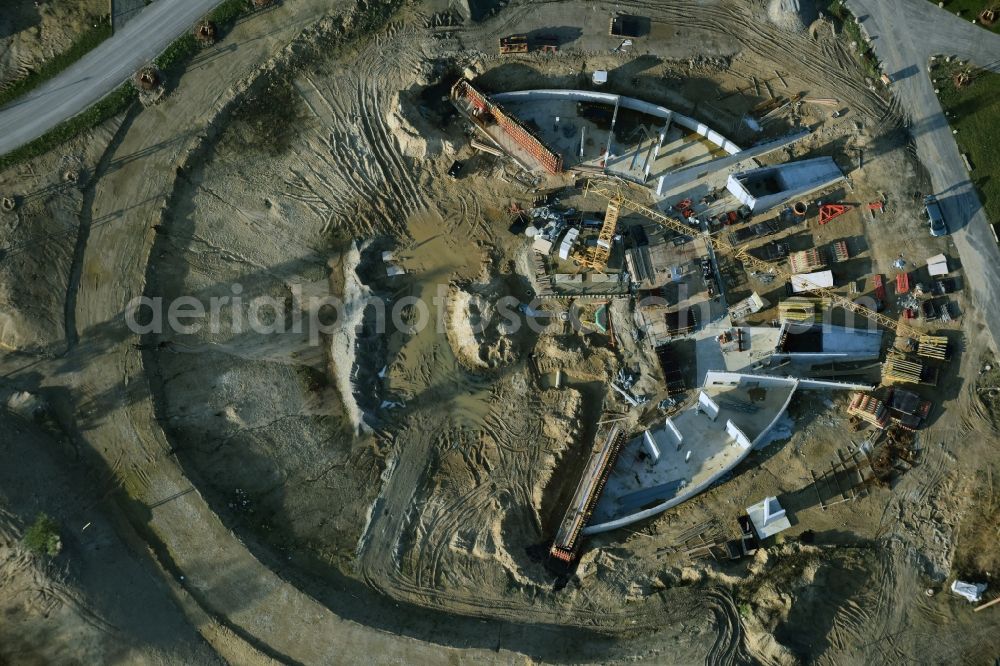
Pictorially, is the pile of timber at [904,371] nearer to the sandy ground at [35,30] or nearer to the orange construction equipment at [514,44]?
the orange construction equipment at [514,44]

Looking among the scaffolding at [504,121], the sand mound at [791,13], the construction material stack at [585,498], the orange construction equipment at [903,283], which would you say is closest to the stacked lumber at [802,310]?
the orange construction equipment at [903,283]

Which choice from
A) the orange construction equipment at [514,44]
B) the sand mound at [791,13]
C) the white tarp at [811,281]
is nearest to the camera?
the white tarp at [811,281]

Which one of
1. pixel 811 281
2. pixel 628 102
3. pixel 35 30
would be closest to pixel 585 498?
pixel 811 281

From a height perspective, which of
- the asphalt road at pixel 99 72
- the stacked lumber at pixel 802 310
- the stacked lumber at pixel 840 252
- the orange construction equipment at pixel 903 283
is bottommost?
the orange construction equipment at pixel 903 283

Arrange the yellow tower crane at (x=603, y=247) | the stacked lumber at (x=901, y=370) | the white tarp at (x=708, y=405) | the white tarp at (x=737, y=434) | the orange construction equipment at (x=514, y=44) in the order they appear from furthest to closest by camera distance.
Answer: the orange construction equipment at (x=514, y=44)
the yellow tower crane at (x=603, y=247)
the white tarp at (x=708, y=405)
the stacked lumber at (x=901, y=370)
the white tarp at (x=737, y=434)

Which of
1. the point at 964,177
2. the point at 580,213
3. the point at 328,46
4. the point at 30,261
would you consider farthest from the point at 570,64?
the point at 30,261

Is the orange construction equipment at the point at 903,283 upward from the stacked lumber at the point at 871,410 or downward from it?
upward
